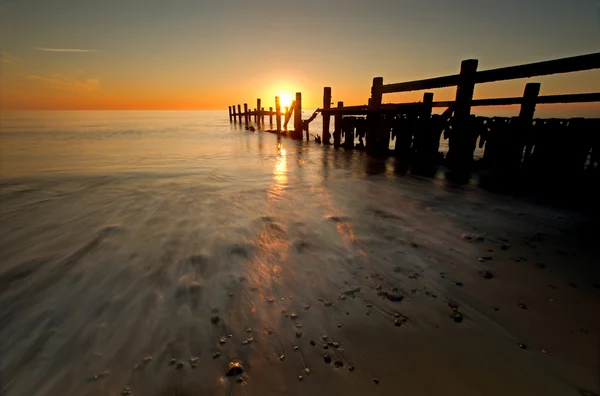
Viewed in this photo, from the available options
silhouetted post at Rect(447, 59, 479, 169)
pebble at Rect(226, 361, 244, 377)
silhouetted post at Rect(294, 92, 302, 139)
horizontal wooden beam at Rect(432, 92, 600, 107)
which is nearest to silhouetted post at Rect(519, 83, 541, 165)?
horizontal wooden beam at Rect(432, 92, 600, 107)

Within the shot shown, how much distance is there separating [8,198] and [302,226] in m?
6.69

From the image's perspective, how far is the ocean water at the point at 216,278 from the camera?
6.01 feet

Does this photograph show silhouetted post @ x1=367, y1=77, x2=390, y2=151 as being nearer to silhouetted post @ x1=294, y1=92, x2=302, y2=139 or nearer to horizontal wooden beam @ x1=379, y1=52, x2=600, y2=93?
horizontal wooden beam @ x1=379, y1=52, x2=600, y2=93

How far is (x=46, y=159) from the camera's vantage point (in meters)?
11.3

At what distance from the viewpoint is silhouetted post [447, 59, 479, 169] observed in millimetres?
7496

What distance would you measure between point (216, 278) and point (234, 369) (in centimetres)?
118

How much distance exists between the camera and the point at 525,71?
20.7 ft

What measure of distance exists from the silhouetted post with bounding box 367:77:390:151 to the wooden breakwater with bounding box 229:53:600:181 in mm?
41

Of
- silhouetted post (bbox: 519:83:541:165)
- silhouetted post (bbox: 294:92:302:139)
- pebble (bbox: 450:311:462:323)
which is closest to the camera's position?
pebble (bbox: 450:311:462:323)

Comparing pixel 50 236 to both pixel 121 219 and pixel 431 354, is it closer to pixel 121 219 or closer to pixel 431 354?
pixel 121 219

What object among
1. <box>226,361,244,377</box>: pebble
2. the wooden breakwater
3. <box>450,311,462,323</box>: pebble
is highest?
the wooden breakwater

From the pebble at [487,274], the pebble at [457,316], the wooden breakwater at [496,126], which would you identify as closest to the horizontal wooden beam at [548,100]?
the wooden breakwater at [496,126]

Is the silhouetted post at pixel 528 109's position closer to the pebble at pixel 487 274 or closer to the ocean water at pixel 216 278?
the ocean water at pixel 216 278

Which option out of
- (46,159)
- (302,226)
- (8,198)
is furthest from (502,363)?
(46,159)
